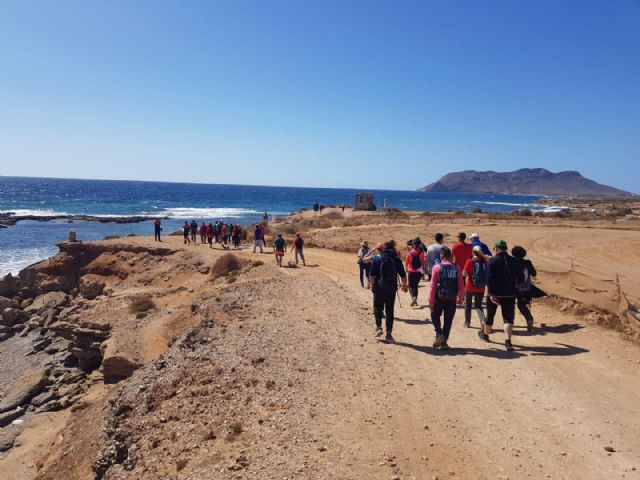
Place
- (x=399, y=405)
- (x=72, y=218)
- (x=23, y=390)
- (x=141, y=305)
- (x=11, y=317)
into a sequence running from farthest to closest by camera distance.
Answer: (x=72, y=218), (x=11, y=317), (x=141, y=305), (x=23, y=390), (x=399, y=405)

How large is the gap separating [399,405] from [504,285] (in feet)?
11.3

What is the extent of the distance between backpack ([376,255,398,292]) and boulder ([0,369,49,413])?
12.2 metres

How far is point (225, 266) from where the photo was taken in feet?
69.5

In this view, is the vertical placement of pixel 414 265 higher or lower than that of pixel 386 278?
lower

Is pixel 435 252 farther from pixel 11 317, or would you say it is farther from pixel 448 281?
pixel 11 317

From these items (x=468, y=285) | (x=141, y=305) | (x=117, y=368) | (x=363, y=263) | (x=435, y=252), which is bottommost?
(x=117, y=368)

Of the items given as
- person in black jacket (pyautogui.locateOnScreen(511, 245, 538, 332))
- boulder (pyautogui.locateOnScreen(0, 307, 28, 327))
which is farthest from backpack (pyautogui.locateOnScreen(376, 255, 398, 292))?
boulder (pyautogui.locateOnScreen(0, 307, 28, 327))

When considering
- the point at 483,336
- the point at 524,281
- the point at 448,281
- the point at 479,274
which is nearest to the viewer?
the point at 448,281

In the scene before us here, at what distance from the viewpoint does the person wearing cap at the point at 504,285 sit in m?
8.82

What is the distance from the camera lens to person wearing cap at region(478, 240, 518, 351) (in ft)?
28.9

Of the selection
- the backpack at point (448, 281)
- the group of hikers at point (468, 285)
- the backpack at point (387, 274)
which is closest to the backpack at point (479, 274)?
the group of hikers at point (468, 285)

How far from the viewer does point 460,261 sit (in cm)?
1105

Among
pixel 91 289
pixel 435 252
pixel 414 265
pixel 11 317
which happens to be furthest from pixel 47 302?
pixel 435 252

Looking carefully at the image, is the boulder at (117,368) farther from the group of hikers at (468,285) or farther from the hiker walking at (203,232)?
the hiker walking at (203,232)
